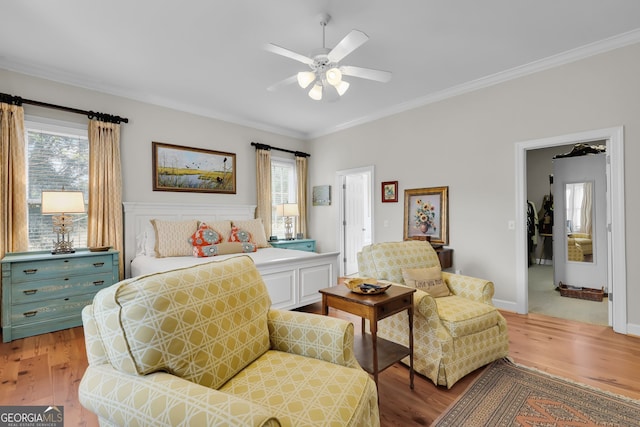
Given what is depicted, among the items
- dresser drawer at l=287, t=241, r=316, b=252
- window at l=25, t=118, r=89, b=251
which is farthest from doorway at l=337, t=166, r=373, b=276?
window at l=25, t=118, r=89, b=251

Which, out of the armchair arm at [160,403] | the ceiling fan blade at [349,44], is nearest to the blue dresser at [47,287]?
the armchair arm at [160,403]

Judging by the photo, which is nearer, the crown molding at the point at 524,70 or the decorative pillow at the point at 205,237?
the crown molding at the point at 524,70

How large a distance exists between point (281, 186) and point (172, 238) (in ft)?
8.13

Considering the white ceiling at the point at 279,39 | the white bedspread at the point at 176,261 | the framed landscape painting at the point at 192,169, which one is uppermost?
the white ceiling at the point at 279,39

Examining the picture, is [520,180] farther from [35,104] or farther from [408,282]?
[35,104]

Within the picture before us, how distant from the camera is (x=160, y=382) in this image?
1006 mm

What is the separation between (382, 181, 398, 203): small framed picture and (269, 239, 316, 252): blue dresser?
5.23 feet

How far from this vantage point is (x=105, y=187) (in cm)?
370

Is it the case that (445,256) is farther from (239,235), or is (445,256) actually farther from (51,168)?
(51,168)

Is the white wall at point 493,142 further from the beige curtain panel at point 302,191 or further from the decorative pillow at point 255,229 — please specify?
the decorative pillow at point 255,229

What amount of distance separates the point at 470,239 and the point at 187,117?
172 inches

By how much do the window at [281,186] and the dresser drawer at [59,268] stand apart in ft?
9.01

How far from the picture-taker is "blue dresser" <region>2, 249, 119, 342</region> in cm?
283

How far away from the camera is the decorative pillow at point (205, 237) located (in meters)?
3.72
